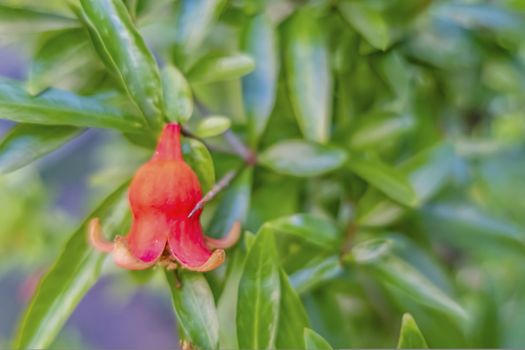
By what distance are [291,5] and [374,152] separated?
0.65 ft

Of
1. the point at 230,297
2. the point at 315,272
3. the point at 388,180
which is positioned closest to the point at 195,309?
the point at 315,272

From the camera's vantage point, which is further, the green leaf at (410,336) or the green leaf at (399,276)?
the green leaf at (399,276)

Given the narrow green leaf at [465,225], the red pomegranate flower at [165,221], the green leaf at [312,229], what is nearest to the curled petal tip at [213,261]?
the red pomegranate flower at [165,221]

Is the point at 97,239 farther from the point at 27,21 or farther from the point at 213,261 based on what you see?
the point at 27,21

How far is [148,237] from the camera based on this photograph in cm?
54

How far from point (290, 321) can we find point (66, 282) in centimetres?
20

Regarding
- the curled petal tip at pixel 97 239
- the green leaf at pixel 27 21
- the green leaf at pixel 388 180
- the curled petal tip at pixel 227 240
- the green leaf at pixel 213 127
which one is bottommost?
the green leaf at pixel 388 180

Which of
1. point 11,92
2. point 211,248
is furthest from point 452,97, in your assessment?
point 11,92

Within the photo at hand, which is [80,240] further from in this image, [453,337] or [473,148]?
[473,148]

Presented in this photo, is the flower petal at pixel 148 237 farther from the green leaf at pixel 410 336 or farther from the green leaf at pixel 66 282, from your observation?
the green leaf at pixel 410 336

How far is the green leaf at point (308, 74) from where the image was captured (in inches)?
27.4

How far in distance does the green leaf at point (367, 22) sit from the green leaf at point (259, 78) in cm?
9

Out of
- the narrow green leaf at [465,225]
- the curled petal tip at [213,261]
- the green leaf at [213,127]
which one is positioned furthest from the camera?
the narrow green leaf at [465,225]

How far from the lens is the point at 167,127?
1.90ft
